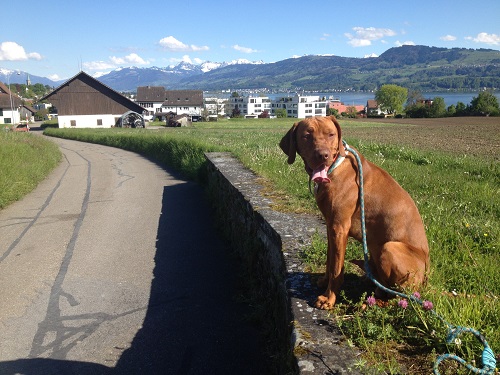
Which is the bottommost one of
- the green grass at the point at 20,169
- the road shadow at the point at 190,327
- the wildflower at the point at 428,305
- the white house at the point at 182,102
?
the road shadow at the point at 190,327

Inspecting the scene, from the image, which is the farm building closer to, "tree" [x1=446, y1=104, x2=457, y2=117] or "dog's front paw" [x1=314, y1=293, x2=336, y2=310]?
"tree" [x1=446, y1=104, x2=457, y2=117]

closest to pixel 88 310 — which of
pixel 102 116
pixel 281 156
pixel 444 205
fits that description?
pixel 444 205

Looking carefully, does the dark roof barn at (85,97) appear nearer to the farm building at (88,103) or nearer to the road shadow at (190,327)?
the farm building at (88,103)

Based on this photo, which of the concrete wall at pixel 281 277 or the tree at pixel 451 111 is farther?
the tree at pixel 451 111

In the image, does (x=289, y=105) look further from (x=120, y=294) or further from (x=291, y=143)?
(x=291, y=143)

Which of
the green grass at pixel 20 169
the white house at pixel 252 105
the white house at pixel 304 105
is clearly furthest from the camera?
the white house at pixel 252 105

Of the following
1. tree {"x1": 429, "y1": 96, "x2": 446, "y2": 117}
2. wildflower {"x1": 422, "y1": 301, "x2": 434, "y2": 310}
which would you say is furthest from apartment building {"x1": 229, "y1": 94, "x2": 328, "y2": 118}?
wildflower {"x1": 422, "y1": 301, "x2": 434, "y2": 310}

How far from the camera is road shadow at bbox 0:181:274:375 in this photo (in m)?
4.27

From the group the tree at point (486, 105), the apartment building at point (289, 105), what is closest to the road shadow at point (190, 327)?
the tree at point (486, 105)

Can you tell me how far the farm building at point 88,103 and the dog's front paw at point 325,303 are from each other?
71673mm

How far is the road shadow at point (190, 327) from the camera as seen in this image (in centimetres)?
427

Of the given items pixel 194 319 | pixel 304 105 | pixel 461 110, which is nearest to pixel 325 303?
pixel 194 319

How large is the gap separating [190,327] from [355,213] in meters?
2.94

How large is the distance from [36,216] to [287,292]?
29.6 ft
